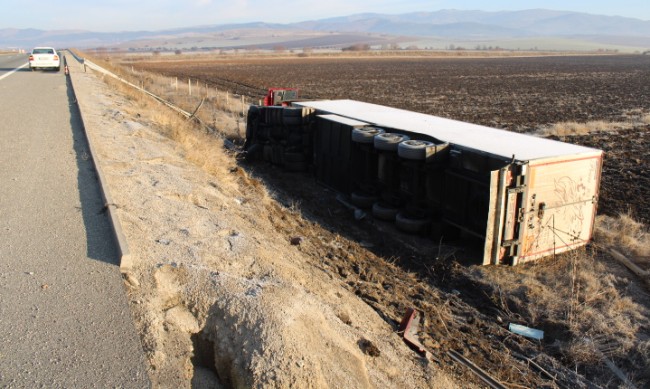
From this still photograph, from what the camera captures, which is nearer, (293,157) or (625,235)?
(625,235)

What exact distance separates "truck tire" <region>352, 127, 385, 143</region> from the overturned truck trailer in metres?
0.02

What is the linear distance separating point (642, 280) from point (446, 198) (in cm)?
313

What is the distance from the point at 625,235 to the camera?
9.41 meters

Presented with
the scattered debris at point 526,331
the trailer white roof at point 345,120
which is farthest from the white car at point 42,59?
the scattered debris at point 526,331

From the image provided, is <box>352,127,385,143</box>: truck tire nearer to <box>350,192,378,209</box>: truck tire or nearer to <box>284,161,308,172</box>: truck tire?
<box>350,192,378,209</box>: truck tire

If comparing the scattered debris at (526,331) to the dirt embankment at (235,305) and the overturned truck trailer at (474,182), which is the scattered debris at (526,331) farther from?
the dirt embankment at (235,305)

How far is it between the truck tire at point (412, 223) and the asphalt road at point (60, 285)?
511cm

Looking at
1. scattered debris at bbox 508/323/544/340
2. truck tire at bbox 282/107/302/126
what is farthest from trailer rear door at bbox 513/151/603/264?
truck tire at bbox 282/107/302/126

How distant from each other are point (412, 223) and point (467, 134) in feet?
7.19

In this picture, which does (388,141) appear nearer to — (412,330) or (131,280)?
(412,330)

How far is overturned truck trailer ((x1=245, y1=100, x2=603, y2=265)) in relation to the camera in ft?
27.2

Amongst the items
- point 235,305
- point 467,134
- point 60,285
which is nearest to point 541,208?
point 467,134

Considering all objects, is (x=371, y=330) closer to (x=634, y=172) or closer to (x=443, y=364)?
(x=443, y=364)

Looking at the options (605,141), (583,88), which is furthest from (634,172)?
(583,88)
